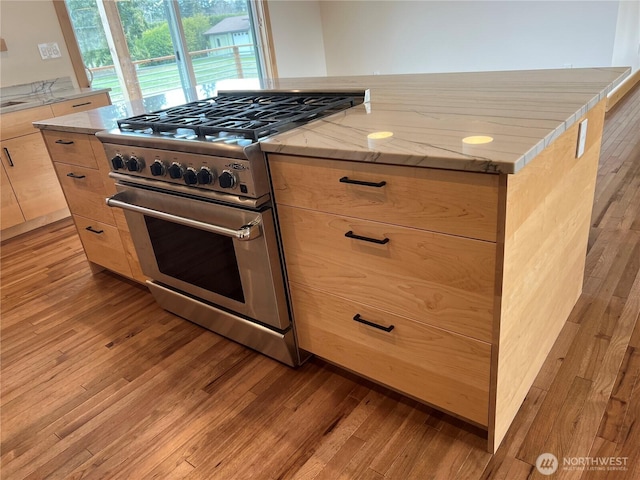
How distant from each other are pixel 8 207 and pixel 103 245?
1.32 m

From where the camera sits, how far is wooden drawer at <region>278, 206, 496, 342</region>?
117 cm

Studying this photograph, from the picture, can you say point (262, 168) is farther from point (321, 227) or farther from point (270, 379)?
point (270, 379)

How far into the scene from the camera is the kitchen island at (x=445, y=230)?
44.1 inches

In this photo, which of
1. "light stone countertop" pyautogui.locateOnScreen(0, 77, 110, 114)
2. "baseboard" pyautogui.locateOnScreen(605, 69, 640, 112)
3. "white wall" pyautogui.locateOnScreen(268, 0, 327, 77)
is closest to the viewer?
"light stone countertop" pyautogui.locateOnScreen(0, 77, 110, 114)

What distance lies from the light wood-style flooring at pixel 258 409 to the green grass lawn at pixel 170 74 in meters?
2.72

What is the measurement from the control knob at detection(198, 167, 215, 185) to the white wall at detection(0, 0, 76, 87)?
9.60ft

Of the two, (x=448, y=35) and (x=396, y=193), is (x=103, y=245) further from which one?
(x=448, y=35)

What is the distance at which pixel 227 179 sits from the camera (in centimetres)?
150

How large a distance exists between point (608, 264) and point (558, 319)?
708mm

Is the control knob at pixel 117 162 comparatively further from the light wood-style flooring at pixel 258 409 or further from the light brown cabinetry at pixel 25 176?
the light brown cabinetry at pixel 25 176

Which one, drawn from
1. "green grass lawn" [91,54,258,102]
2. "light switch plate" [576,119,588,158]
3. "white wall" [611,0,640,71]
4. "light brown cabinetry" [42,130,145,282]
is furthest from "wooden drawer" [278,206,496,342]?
"white wall" [611,0,640,71]

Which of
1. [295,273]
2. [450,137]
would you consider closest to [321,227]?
[295,273]

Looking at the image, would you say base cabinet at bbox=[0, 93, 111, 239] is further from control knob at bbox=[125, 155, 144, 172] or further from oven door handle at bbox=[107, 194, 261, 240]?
control knob at bbox=[125, 155, 144, 172]

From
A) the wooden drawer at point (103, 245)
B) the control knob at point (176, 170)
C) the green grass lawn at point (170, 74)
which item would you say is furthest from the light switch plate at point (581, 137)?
the green grass lawn at point (170, 74)
